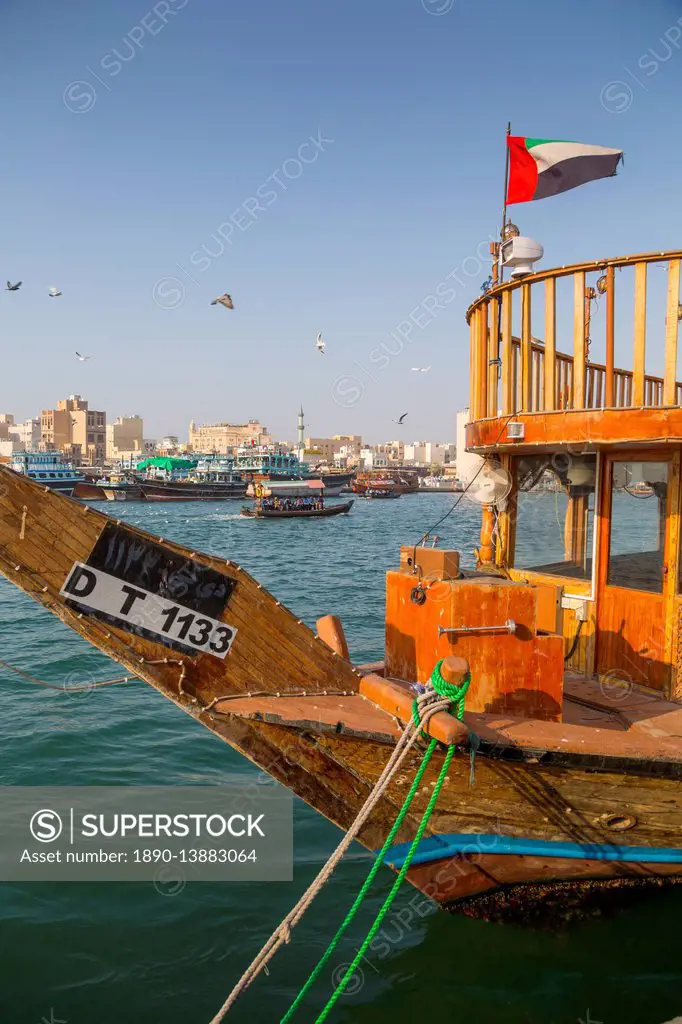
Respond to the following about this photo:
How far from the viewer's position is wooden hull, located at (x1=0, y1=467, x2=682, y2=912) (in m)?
4.22

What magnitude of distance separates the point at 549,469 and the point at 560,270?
184 centimetres

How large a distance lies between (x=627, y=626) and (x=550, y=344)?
250 centimetres

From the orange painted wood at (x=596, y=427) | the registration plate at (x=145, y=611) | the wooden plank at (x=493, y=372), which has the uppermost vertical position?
the wooden plank at (x=493, y=372)

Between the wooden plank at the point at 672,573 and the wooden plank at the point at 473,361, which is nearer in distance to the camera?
the wooden plank at the point at 672,573

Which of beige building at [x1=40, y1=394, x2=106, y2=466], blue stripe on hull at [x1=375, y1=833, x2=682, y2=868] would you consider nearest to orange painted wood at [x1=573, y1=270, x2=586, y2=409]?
blue stripe on hull at [x1=375, y1=833, x2=682, y2=868]

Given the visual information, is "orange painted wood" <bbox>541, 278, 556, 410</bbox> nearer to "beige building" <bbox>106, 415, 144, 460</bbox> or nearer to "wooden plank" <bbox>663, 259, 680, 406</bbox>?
"wooden plank" <bbox>663, 259, 680, 406</bbox>

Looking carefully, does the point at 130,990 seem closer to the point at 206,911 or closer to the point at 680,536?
the point at 206,911

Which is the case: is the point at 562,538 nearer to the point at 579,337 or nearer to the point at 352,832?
the point at 579,337

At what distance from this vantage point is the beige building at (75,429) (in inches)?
6531

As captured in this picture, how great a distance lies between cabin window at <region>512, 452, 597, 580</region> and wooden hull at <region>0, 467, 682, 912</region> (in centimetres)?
213

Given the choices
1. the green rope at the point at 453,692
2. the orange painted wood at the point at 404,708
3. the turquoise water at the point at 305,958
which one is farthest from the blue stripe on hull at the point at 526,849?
the green rope at the point at 453,692

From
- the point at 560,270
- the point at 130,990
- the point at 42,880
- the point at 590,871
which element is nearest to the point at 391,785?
the point at 590,871

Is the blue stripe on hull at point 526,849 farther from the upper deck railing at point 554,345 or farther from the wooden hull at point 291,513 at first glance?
the wooden hull at point 291,513

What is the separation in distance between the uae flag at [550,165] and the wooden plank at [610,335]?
2455 mm
